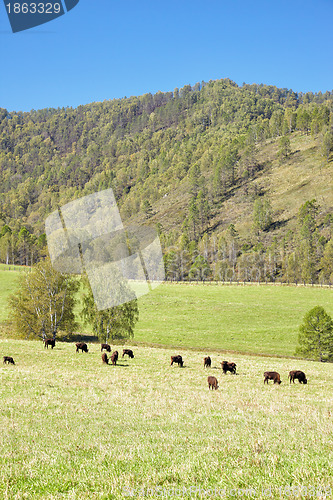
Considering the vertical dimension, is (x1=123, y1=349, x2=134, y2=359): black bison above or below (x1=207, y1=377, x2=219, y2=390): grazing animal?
below

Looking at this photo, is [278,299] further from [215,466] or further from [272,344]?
[215,466]

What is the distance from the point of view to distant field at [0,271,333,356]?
66000 mm

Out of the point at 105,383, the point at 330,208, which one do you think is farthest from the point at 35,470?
the point at 330,208

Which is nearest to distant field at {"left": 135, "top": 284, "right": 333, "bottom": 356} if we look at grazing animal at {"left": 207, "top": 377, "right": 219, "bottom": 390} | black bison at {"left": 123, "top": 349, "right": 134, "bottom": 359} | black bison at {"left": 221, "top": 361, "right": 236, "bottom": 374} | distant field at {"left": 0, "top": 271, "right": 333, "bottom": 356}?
distant field at {"left": 0, "top": 271, "right": 333, "bottom": 356}

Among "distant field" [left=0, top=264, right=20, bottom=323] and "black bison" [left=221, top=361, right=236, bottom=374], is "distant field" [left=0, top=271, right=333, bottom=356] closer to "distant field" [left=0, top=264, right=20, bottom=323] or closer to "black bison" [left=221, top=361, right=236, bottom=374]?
"distant field" [left=0, top=264, right=20, bottom=323]

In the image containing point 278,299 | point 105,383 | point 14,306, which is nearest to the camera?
point 105,383

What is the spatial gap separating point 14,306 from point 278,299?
6912 cm

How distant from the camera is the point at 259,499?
16.5 ft

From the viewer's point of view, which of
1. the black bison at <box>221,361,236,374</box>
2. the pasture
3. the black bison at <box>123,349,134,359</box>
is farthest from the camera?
the black bison at <box>123,349,134,359</box>

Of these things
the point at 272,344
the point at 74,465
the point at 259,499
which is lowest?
the point at 272,344

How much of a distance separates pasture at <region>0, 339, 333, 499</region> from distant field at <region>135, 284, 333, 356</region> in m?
41.2

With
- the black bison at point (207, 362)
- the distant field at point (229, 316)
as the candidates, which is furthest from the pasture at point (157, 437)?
the distant field at point (229, 316)

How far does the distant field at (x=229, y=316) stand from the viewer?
217ft

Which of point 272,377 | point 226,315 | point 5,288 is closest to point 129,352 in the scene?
point 272,377
